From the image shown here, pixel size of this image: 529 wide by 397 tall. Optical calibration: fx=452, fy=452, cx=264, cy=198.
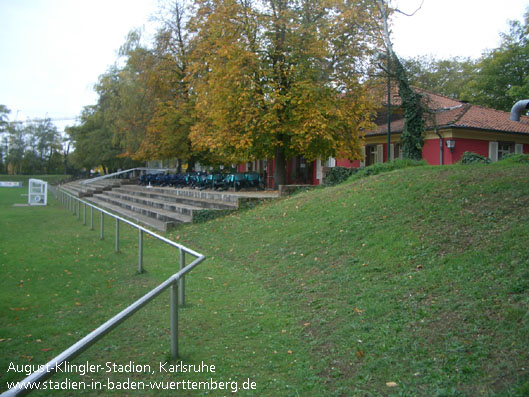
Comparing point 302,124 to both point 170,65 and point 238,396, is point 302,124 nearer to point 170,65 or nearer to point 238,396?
point 238,396

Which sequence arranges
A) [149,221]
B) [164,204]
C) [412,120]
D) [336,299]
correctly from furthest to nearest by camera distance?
[164,204]
[412,120]
[149,221]
[336,299]

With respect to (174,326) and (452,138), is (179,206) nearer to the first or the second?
(174,326)

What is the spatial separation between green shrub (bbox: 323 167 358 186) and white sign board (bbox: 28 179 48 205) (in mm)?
19228

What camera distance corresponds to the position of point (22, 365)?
425cm

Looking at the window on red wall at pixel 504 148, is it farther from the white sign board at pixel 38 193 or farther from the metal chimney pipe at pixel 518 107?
the white sign board at pixel 38 193

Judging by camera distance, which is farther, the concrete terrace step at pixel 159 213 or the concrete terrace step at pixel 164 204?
the concrete terrace step at pixel 164 204

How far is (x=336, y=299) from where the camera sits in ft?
18.8

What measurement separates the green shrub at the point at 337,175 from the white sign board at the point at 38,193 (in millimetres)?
19228

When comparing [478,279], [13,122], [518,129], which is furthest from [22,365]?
[13,122]

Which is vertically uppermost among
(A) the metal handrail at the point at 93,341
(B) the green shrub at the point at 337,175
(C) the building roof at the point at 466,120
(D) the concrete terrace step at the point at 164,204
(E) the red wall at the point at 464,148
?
(C) the building roof at the point at 466,120

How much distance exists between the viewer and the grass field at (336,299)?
3738 millimetres

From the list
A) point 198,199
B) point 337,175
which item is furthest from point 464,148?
point 198,199

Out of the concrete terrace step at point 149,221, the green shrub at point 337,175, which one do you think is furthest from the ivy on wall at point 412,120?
the concrete terrace step at point 149,221

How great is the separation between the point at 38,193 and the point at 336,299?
26501 millimetres
